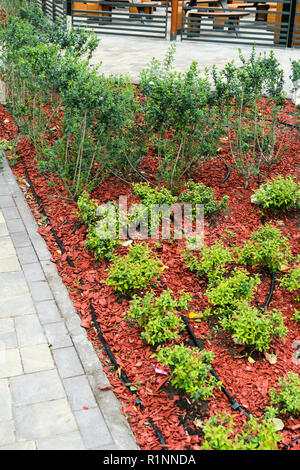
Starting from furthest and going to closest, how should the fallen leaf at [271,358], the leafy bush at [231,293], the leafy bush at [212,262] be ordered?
the leafy bush at [212,262], the leafy bush at [231,293], the fallen leaf at [271,358]

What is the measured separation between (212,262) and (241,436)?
1.69m

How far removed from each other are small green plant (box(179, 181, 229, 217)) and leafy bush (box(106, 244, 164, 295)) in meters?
1.00

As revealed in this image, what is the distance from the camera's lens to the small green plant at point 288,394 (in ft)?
11.5

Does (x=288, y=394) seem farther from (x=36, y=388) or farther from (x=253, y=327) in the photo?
(x=36, y=388)

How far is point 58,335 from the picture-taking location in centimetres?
422

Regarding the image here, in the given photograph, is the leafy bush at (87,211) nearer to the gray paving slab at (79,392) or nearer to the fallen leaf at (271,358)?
the gray paving slab at (79,392)

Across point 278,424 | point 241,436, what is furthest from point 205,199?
point 241,436

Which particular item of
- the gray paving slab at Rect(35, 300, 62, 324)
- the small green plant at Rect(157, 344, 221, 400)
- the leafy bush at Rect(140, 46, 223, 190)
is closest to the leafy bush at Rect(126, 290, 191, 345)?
the small green plant at Rect(157, 344, 221, 400)

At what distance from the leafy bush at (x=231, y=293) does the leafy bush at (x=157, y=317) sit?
0.25 metres

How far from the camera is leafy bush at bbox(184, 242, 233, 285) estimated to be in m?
4.63

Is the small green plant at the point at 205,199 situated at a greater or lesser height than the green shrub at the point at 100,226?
greater

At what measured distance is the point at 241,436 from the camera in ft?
10.8

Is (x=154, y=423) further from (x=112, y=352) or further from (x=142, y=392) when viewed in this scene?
(x=112, y=352)

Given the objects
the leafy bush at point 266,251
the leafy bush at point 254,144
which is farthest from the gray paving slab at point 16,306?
the leafy bush at point 254,144
